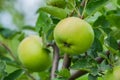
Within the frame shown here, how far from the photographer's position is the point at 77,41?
4.26ft

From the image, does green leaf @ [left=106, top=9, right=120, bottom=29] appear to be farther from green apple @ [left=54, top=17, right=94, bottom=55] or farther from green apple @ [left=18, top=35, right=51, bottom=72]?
green apple @ [left=18, top=35, right=51, bottom=72]

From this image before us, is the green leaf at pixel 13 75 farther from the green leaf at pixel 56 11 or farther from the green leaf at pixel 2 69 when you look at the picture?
the green leaf at pixel 56 11

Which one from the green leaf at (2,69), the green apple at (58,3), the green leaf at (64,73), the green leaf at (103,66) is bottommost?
the green leaf at (2,69)

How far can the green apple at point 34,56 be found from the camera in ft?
5.38

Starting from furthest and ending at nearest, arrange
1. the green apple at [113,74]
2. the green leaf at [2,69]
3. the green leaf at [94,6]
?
the green leaf at [2,69]
the green leaf at [94,6]
the green apple at [113,74]

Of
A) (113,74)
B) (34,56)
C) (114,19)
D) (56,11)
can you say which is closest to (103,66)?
(113,74)

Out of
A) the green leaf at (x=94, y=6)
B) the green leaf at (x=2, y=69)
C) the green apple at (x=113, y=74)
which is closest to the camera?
the green apple at (x=113, y=74)

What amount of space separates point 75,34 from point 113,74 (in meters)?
0.18

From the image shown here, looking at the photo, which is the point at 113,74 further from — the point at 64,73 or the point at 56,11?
the point at 56,11

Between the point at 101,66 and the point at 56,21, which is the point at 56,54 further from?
the point at 101,66

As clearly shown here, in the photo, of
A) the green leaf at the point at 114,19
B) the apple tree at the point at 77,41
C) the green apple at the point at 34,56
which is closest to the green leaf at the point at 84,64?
the apple tree at the point at 77,41

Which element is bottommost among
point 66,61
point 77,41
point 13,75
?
point 13,75

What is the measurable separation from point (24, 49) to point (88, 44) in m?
0.43

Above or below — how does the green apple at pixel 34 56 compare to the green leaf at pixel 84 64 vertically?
below
